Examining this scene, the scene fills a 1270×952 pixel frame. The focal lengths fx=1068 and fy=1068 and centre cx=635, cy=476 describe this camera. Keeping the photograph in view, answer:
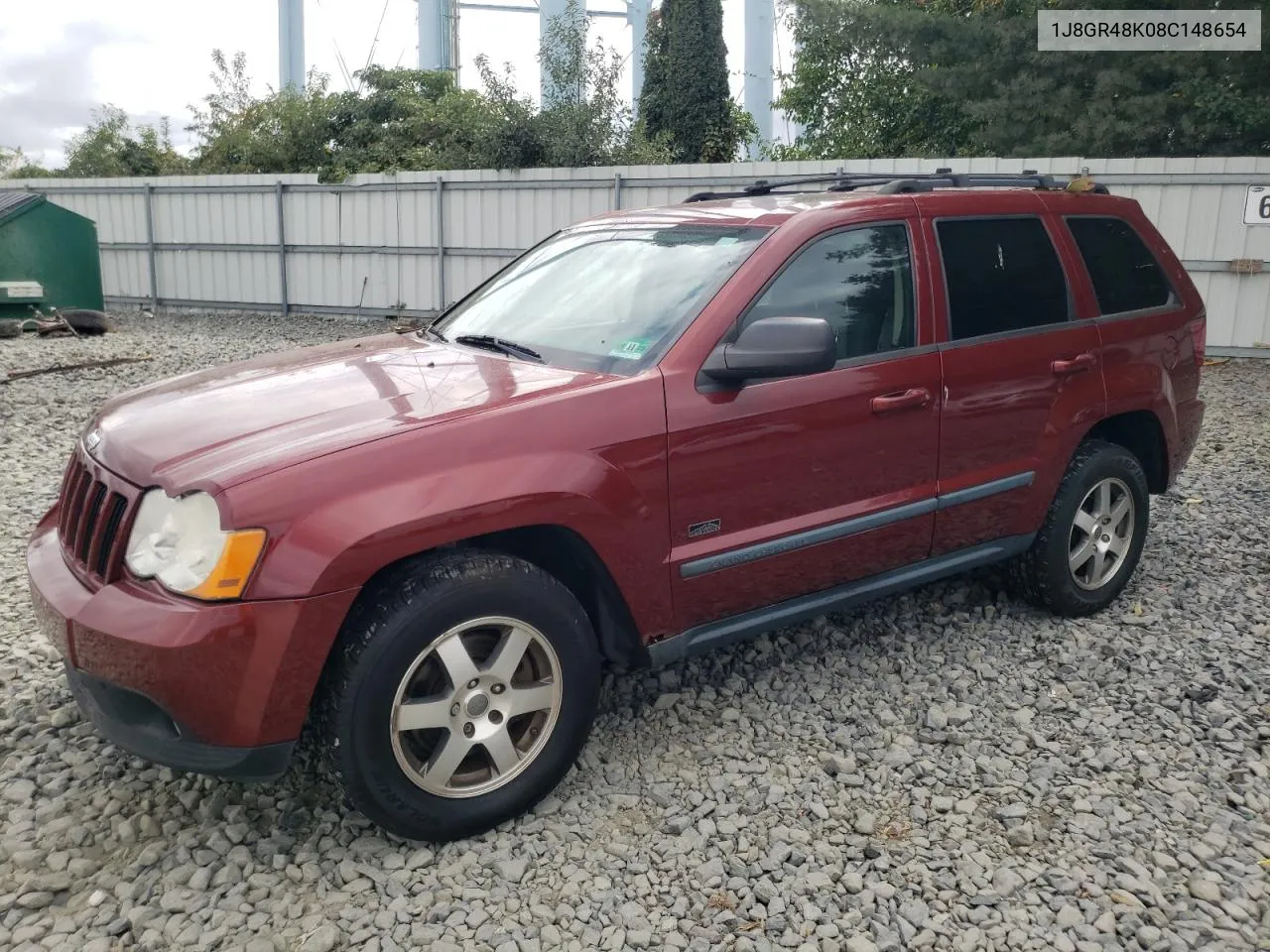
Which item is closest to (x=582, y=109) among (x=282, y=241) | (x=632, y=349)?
(x=282, y=241)

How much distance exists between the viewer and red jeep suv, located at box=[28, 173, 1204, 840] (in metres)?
2.63

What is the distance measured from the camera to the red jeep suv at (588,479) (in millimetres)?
2635

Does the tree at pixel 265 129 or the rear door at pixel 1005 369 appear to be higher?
the tree at pixel 265 129

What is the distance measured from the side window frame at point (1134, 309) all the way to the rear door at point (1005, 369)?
0.10 metres

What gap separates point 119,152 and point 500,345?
914 inches

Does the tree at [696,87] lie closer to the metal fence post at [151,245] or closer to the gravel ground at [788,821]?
the metal fence post at [151,245]

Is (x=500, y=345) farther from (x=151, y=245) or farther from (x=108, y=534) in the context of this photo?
(x=151, y=245)

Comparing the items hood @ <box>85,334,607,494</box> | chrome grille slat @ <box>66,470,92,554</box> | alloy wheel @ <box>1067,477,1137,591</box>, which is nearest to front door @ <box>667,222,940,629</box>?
hood @ <box>85,334,607,494</box>

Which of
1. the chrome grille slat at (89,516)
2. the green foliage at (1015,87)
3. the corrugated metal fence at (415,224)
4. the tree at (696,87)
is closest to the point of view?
the chrome grille slat at (89,516)

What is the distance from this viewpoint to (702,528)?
3.27 meters

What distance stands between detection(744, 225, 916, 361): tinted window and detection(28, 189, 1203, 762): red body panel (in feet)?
0.18

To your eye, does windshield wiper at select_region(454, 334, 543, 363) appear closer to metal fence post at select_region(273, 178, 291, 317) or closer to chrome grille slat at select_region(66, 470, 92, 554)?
chrome grille slat at select_region(66, 470, 92, 554)

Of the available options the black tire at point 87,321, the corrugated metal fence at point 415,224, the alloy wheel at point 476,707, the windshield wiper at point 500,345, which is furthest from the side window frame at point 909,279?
the black tire at point 87,321

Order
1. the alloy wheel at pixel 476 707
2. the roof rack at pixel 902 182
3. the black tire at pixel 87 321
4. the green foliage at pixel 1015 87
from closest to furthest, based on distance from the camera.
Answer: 1. the alloy wheel at pixel 476 707
2. the roof rack at pixel 902 182
3. the black tire at pixel 87 321
4. the green foliage at pixel 1015 87
